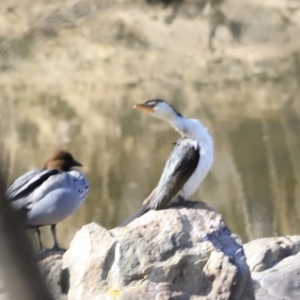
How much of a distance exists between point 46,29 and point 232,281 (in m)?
10.8

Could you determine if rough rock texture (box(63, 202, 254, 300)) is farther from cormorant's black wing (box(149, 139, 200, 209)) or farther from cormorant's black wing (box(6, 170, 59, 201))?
cormorant's black wing (box(6, 170, 59, 201))

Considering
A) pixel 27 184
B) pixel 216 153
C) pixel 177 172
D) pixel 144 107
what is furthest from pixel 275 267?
pixel 216 153

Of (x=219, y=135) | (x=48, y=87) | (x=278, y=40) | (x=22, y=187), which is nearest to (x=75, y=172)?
(x=22, y=187)

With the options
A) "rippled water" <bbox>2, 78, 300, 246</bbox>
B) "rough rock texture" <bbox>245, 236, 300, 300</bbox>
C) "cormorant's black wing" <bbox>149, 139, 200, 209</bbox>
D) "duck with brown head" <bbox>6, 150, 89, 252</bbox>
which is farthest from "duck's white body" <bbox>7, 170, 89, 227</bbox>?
"rippled water" <bbox>2, 78, 300, 246</bbox>

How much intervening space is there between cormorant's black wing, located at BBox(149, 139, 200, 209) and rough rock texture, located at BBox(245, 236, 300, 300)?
0.77 m

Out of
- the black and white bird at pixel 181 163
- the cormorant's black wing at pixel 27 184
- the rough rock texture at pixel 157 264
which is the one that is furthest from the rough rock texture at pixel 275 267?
the cormorant's black wing at pixel 27 184

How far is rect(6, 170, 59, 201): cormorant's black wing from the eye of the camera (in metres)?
3.10

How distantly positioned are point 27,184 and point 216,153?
4563 mm

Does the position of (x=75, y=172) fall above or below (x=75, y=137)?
above

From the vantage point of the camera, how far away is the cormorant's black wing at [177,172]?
3.08 meters

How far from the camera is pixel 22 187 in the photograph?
3131 millimetres

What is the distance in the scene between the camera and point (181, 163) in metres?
3.13

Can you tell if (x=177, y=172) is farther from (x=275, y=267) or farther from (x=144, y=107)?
(x=275, y=267)

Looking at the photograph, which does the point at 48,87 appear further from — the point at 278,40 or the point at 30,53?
the point at 278,40
